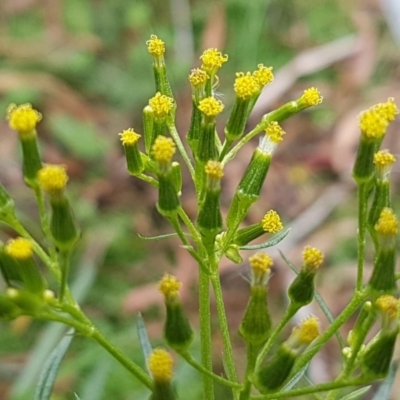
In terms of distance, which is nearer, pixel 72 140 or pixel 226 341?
pixel 226 341

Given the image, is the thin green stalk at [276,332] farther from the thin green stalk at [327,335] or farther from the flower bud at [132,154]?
the flower bud at [132,154]

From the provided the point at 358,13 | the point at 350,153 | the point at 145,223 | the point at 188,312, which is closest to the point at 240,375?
the point at 188,312

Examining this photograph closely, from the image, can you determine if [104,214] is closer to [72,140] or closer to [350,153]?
[72,140]

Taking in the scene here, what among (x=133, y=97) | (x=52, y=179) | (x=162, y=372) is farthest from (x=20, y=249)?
(x=133, y=97)

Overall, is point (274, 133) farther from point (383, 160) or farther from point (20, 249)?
point (20, 249)

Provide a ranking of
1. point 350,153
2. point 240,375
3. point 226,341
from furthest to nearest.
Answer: point 350,153 < point 240,375 < point 226,341

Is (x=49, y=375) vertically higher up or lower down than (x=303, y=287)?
lower down
